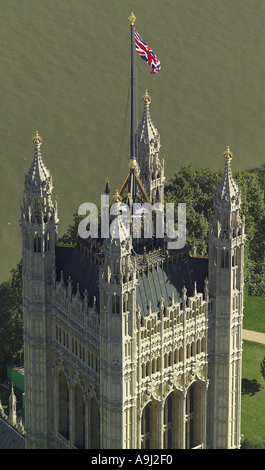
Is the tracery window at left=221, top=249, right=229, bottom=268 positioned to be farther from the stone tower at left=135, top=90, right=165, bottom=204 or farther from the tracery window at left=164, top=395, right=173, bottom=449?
the tracery window at left=164, top=395, right=173, bottom=449

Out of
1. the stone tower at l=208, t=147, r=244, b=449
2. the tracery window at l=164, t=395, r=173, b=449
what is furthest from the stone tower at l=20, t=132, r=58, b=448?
the stone tower at l=208, t=147, r=244, b=449

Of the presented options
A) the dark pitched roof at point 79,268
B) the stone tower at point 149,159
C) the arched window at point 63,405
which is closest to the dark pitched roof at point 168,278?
the dark pitched roof at point 79,268

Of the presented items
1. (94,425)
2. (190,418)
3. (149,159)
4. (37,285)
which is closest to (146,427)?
(94,425)

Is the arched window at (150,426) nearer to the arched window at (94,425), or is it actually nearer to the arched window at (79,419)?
the arched window at (94,425)

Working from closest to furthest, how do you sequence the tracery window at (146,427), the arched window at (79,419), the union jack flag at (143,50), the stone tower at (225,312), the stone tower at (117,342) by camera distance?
the stone tower at (117,342) < the stone tower at (225,312) < the tracery window at (146,427) < the union jack flag at (143,50) < the arched window at (79,419)

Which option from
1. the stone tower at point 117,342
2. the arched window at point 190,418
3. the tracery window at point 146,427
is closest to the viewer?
the stone tower at point 117,342

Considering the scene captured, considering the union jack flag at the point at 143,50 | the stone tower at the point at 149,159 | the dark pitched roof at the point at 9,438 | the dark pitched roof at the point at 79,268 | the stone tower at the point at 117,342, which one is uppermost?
the union jack flag at the point at 143,50
